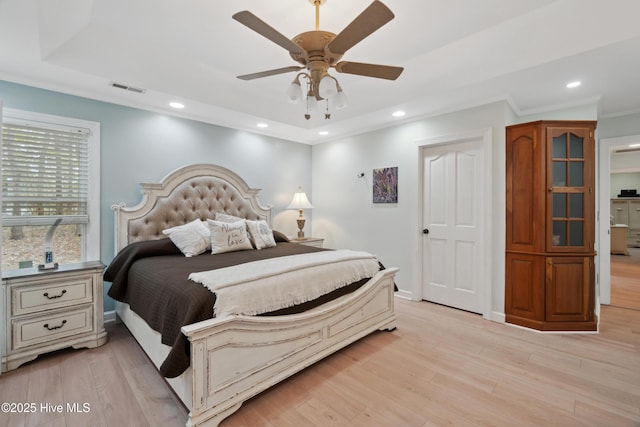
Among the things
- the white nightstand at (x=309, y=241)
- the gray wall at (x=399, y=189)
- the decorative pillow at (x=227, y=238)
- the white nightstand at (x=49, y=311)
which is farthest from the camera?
the white nightstand at (x=309, y=241)

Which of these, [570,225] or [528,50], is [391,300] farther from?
[528,50]

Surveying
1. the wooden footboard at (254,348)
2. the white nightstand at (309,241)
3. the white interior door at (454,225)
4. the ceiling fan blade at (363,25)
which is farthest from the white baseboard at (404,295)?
the ceiling fan blade at (363,25)

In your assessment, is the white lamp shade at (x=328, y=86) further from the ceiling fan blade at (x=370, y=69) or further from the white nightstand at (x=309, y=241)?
the white nightstand at (x=309, y=241)

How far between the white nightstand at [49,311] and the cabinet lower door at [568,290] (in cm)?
420

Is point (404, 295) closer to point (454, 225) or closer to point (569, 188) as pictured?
point (454, 225)

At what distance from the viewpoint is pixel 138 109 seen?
3236mm

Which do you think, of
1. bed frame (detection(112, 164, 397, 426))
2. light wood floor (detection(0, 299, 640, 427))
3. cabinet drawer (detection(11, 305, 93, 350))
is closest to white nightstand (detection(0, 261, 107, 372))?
cabinet drawer (detection(11, 305, 93, 350))

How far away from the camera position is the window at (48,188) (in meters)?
2.57

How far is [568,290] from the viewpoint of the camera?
2854 mm

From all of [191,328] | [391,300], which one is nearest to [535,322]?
[391,300]

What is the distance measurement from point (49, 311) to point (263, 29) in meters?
2.63

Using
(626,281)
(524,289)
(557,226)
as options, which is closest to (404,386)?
(524,289)

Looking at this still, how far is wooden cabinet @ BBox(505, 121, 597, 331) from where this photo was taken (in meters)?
2.84

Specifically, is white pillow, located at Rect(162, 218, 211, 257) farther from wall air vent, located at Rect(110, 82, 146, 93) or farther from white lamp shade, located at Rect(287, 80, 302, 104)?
white lamp shade, located at Rect(287, 80, 302, 104)
